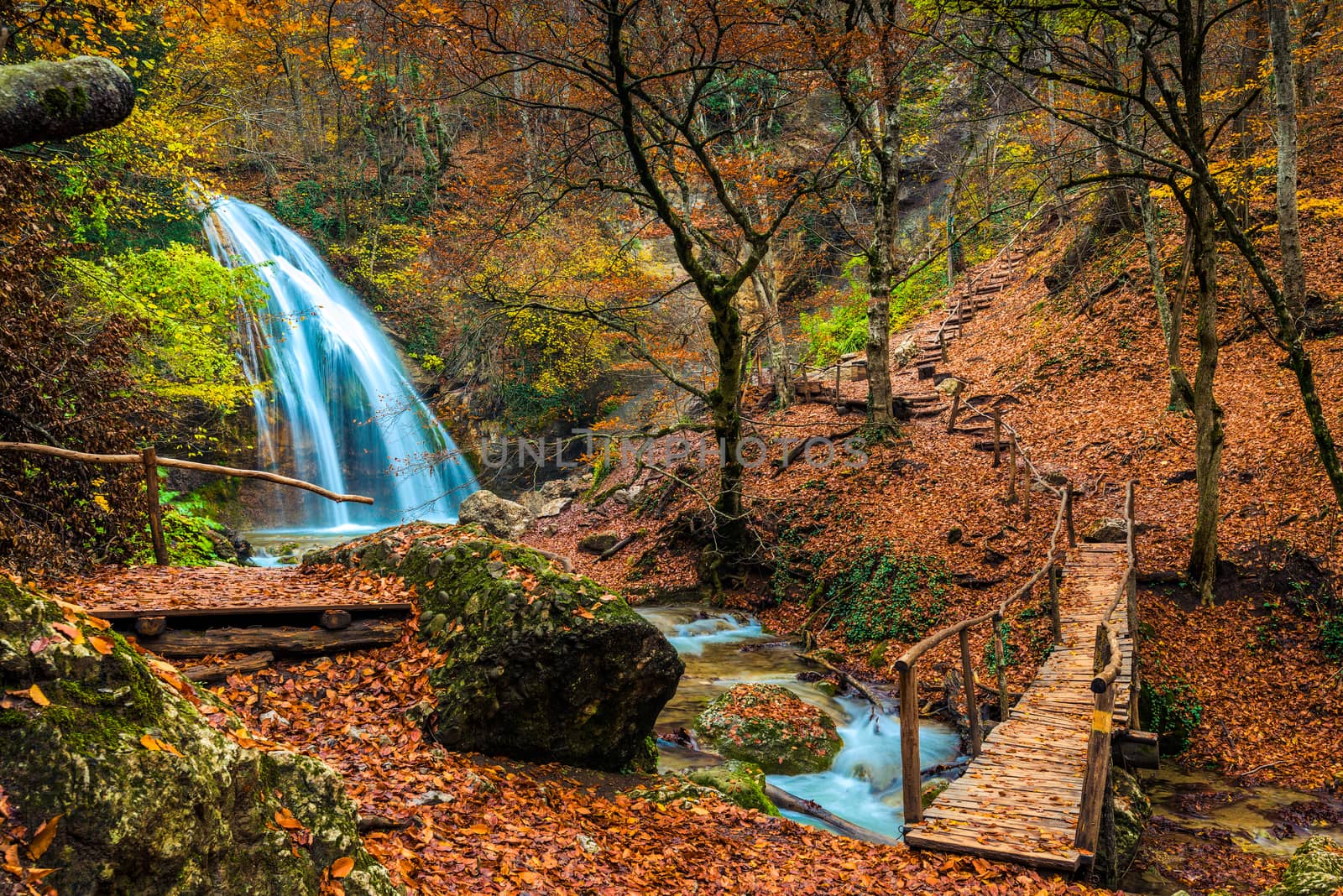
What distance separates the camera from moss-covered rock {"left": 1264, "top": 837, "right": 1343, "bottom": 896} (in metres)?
4.12

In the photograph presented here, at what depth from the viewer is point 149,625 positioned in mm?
5449

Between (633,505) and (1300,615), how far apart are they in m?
13.2

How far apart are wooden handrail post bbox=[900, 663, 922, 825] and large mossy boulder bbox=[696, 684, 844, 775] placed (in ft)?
11.0

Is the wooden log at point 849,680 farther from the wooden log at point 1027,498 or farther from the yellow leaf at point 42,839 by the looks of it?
the yellow leaf at point 42,839

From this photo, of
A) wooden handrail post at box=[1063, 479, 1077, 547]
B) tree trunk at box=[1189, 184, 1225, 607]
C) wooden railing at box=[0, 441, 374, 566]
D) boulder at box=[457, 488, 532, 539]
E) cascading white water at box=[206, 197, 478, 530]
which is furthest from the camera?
cascading white water at box=[206, 197, 478, 530]

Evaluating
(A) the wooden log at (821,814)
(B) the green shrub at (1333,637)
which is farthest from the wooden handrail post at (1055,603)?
(A) the wooden log at (821,814)

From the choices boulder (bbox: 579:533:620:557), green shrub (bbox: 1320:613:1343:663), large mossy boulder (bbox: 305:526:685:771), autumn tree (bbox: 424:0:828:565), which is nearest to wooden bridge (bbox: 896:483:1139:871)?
green shrub (bbox: 1320:613:1343:663)

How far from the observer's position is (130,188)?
51.7 ft

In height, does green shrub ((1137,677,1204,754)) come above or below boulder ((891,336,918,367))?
below

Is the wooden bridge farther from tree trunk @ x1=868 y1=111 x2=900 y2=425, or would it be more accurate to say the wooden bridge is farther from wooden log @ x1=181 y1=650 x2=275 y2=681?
tree trunk @ x1=868 y1=111 x2=900 y2=425

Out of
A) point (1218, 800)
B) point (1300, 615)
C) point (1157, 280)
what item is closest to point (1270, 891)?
point (1218, 800)

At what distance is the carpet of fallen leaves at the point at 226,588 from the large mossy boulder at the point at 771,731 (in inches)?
175

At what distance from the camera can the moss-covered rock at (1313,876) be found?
4117 mm

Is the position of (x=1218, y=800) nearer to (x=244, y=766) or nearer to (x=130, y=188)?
(x=244, y=766)
